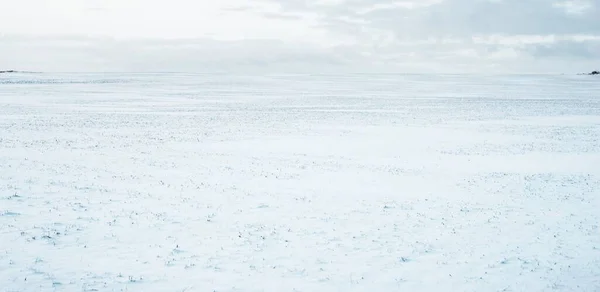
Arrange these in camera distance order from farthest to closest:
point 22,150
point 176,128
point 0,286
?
point 176,128 → point 22,150 → point 0,286

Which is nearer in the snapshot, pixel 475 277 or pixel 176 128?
pixel 475 277

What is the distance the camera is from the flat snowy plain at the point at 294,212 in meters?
13.3

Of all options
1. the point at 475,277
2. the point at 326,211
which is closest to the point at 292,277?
the point at 475,277

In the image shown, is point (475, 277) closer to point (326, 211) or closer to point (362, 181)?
point (326, 211)

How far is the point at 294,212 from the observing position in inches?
743

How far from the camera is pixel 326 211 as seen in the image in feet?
62.5

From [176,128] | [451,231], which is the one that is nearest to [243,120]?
[176,128]

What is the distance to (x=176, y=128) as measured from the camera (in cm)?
4156

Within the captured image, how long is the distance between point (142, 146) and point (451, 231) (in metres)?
21.3

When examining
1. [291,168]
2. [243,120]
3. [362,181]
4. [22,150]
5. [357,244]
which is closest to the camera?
[357,244]

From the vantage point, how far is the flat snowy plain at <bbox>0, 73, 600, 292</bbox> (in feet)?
43.6

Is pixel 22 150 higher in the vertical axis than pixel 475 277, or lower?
higher

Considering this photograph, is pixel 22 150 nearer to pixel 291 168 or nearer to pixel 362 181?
pixel 291 168

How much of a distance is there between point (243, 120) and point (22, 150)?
22372 millimetres
